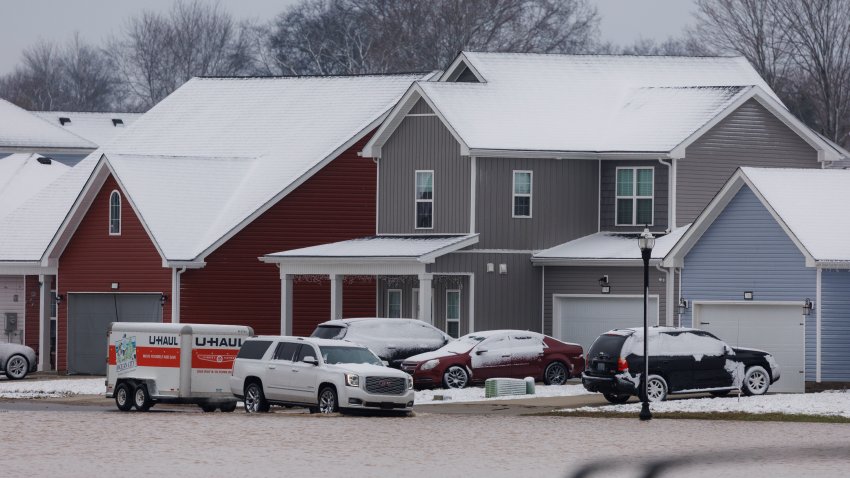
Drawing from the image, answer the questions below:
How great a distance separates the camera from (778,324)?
39.6 meters

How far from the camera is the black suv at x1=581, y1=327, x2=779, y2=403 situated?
34.3 metres

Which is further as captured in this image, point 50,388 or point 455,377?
point 50,388

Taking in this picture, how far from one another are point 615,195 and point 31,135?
43.0 meters

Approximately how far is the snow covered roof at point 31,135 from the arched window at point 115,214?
31.5 meters

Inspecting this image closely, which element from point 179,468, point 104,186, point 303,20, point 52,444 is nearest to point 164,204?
point 104,186

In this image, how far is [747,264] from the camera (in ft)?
132

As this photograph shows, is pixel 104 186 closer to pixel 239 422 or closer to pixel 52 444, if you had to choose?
pixel 239 422

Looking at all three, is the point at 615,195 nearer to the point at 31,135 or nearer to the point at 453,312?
the point at 453,312

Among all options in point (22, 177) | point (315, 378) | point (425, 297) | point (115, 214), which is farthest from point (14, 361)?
point (315, 378)

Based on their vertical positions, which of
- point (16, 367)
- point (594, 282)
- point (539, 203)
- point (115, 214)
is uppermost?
point (539, 203)

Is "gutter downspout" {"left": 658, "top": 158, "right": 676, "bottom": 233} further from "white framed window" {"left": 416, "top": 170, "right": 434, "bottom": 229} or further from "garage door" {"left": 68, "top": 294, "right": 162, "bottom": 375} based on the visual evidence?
"garage door" {"left": 68, "top": 294, "right": 162, "bottom": 375}

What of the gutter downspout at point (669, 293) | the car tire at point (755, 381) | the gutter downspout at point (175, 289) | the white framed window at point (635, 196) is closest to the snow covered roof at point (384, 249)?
the gutter downspout at point (175, 289)

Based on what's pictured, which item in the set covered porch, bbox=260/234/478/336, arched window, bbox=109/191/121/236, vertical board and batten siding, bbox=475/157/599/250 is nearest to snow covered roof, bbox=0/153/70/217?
arched window, bbox=109/191/121/236

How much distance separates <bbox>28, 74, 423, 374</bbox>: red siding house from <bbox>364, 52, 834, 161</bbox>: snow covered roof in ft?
9.33
